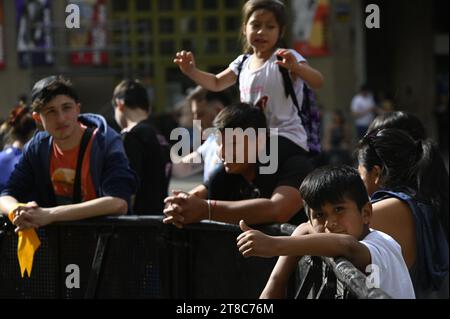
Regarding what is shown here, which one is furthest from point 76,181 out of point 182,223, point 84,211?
point 182,223

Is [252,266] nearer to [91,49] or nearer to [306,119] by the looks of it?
[306,119]

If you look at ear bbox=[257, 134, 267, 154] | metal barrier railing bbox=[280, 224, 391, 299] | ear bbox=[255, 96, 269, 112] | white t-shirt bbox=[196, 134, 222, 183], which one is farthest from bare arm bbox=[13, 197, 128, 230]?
metal barrier railing bbox=[280, 224, 391, 299]

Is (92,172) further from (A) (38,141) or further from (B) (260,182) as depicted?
(B) (260,182)

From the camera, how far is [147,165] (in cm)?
616

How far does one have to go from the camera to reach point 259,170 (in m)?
4.86

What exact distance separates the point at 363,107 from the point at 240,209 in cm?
1255

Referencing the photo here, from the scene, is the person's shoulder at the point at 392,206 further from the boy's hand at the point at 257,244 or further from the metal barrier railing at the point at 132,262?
the metal barrier railing at the point at 132,262

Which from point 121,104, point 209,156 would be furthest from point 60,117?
point 121,104

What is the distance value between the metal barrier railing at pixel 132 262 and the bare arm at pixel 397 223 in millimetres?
1001

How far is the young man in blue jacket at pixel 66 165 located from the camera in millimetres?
5066

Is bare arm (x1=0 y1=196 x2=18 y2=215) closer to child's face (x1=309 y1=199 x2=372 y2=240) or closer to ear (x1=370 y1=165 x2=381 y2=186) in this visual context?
ear (x1=370 y1=165 x2=381 y2=186)

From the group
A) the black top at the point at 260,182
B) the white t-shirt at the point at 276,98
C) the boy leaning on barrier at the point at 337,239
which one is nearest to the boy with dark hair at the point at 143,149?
the black top at the point at 260,182
